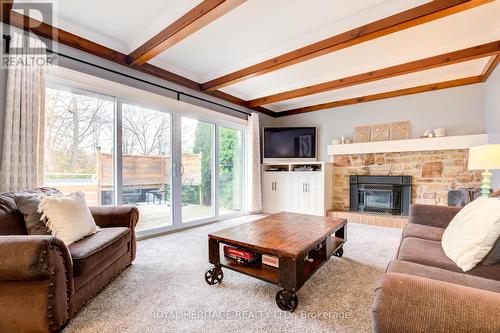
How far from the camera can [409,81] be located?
3.61 m

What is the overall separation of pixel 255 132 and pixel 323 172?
158 centimetres

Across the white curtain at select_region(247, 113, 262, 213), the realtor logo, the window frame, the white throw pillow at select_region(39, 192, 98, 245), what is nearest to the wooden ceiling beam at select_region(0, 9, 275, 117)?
the realtor logo

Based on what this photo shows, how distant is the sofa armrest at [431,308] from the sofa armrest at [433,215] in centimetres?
157

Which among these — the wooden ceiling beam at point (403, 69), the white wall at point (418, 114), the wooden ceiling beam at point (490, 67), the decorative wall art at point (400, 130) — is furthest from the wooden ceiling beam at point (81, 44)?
the wooden ceiling beam at point (490, 67)

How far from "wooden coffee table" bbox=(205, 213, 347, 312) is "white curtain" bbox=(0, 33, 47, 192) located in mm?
1782

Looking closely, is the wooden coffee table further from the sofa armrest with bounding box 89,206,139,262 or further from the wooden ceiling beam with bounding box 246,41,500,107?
the wooden ceiling beam with bounding box 246,41,500,107

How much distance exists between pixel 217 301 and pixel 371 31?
266 centimetres

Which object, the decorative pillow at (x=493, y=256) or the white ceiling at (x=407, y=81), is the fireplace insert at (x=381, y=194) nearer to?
the white ceiling at (x=407, y=81)

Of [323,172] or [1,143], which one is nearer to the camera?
[1,143]

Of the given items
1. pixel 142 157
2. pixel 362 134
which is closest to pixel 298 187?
pixel 362 134

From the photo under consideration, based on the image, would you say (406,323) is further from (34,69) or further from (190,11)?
(34,69)

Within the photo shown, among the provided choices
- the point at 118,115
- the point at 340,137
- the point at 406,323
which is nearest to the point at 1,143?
the point at 118,115

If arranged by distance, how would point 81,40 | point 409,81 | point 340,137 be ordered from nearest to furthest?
point 81,40
point 409,81
point 340,137

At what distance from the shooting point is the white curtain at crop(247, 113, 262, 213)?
4.65m
